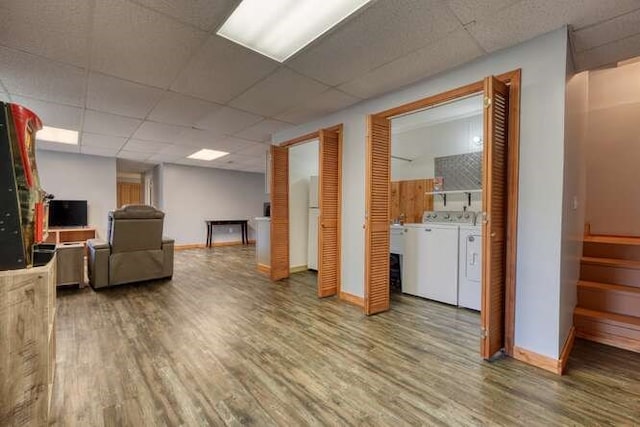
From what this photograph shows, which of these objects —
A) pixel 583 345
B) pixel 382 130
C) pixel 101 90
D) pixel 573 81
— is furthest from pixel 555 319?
pixel 101 90

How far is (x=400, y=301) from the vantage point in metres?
3.48

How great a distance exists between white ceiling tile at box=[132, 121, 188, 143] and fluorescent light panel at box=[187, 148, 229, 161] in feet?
3.30

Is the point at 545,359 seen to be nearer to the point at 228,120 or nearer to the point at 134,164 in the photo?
the point at 228,120

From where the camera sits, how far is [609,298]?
8.59ft

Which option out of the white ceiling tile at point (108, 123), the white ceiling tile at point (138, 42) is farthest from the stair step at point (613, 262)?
the white ceiling tile at point (108, 123)

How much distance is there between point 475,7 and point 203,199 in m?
8.07

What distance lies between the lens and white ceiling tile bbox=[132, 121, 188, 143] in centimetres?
431

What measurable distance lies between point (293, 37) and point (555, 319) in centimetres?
270

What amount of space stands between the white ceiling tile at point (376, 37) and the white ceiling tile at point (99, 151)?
5403 millimetres

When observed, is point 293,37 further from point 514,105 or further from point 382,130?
point 514,105

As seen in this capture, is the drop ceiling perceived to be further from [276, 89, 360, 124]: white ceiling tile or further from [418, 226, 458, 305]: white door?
[418, 226, 458, 305]: white door

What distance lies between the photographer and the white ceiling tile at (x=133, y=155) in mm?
6336

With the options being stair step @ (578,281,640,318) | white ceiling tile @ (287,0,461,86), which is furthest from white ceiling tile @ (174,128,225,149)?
stair step @ (578,281,640,318)

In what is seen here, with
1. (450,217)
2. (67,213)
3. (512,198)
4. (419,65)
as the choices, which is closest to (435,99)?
(419,65)
